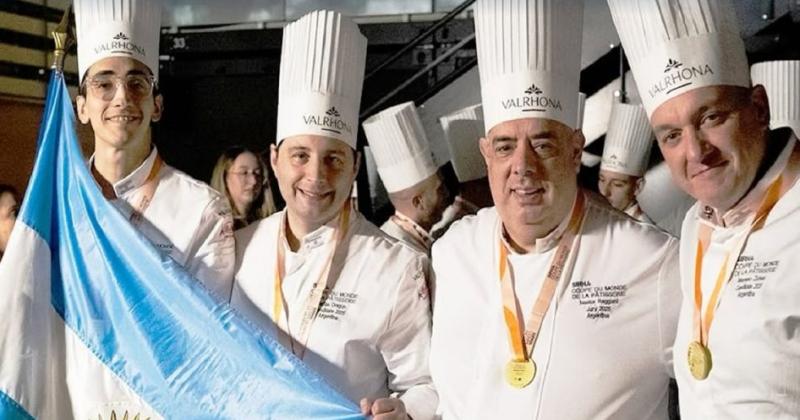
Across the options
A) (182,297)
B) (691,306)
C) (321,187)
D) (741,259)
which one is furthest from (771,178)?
(182,297)

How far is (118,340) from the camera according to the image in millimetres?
2258

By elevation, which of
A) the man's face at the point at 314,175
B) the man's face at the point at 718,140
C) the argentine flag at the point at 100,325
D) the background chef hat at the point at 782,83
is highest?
the background chef hat at the point at 782,83

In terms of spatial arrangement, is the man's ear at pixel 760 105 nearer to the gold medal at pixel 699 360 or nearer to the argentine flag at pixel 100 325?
the gold medal at pixel 699 360

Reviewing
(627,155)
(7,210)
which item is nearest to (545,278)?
(627,155)

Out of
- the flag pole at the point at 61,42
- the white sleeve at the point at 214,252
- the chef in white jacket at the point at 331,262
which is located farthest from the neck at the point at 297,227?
the flag pole at the point at 61,42

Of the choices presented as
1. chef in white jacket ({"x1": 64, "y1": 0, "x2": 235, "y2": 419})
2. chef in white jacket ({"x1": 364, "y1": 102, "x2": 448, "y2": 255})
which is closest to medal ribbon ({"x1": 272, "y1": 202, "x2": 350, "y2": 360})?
chef in white jacket ({"x1": 64, "y1": 0, "x2": 235, "y2": 419})

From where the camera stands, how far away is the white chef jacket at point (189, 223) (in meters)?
2.28

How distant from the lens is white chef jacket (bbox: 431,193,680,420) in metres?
1.82

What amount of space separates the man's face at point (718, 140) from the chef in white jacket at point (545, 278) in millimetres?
252

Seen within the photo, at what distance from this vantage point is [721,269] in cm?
165

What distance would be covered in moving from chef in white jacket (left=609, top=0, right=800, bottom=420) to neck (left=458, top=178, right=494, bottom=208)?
4.71 ft

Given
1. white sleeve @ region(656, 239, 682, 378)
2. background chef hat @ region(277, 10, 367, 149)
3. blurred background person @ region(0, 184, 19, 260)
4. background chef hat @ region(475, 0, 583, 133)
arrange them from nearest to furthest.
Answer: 1. white sleeve @ region(656, 239, 682, 378)
2. background chef hat @ region(475, 0, 583, 133)
3. background chef hat @ region(277, 10, 367, 149)
4. blurred background person @ region(0, 184, 19, 260)

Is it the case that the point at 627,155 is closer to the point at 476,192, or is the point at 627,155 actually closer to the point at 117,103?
the point at 476,192

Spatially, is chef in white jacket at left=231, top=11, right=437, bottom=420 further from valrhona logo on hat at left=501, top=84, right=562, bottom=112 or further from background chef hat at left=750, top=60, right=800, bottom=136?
background chef hat at left=750, top=60, right=800, bottom=136
